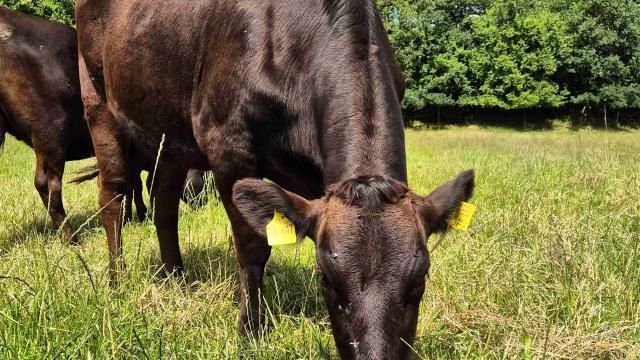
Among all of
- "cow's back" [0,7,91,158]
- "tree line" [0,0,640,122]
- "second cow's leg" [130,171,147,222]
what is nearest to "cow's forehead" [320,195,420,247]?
"cow's back" [0,7,91,158]

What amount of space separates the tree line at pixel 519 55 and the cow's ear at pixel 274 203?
40.6m

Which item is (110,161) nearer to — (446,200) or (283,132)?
(283,132)

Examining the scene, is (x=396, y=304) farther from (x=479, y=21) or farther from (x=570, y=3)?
(x=570, y=3)

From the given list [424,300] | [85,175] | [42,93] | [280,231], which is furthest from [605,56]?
[280,231]

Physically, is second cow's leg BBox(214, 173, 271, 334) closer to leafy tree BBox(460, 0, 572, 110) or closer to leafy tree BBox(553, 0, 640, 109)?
leafy tree BBox(460, 0, 572, 110)

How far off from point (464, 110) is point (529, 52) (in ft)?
23.1

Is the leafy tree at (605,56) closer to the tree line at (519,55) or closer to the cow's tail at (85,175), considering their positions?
the tree line at (519,55)

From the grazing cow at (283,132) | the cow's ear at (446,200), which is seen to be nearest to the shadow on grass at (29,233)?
the grazing cow at (283,132)

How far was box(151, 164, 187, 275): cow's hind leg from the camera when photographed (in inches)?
171

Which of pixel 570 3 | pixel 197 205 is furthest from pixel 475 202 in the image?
pixel 570 3

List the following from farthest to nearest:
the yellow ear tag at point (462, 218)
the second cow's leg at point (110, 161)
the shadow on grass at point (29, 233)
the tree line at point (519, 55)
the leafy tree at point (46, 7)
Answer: the tree line at point (519, 55) < the leafy tree at point (46, 7) < the shadow on grass at point (29, 233) < the second cow's leg at point (110, 161) < the yellow ear tag at point (462, 218)

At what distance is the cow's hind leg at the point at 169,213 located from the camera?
435cm

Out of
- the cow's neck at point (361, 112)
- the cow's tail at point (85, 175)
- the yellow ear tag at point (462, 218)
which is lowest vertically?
the cow's tail at point (85, 175)

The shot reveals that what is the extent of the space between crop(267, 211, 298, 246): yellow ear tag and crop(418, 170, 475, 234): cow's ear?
58 cm
